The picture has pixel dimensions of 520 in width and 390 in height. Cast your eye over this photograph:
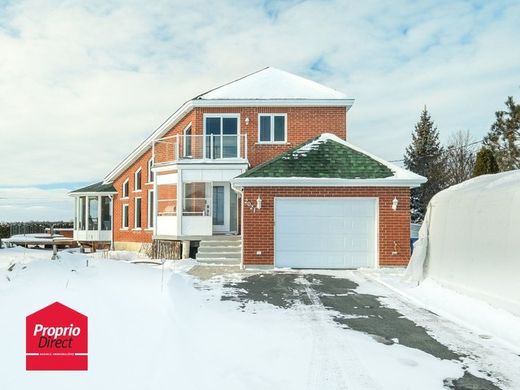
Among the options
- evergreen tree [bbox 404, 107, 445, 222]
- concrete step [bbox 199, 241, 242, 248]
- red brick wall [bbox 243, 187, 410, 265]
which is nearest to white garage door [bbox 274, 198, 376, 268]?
red brick wall [bbox 243, 187, 410, 265]

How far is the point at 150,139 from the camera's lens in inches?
841

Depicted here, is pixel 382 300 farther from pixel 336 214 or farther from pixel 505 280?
pixel 336 214

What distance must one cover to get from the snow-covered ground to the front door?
9.26 meters

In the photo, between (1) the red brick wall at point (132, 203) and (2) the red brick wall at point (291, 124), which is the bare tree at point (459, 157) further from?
(1) the red brick wall at point (132, 203)

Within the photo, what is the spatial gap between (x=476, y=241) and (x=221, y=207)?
11.1 m

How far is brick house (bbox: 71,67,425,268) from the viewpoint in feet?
44.4

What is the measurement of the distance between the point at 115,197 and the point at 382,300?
19.4 meters

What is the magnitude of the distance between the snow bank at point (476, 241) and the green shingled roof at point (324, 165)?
317 cm

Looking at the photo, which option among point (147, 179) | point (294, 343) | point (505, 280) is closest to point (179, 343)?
point (294, 343)

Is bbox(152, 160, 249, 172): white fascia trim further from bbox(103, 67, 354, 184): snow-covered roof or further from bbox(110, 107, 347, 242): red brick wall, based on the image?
bbox(103, 67, 354, 184): snow-covered roof

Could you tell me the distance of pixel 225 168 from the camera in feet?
53.9

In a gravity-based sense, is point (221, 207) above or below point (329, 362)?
above

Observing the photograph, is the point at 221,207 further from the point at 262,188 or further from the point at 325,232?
the point at 325,232

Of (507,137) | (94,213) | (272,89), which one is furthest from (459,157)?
(94,213)
